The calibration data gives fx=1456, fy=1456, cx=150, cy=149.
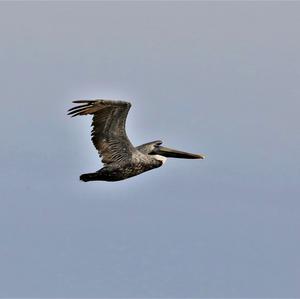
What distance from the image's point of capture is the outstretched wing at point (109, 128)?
30031mm

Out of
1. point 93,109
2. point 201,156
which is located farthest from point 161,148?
point 93,109

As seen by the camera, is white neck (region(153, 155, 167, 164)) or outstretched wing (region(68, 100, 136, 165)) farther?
white neck (region(153, 155, 167, 164))

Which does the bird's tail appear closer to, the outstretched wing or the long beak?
the outstretched wing

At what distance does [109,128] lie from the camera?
101 ft

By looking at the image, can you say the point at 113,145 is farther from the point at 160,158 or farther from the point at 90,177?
the point at 160,158

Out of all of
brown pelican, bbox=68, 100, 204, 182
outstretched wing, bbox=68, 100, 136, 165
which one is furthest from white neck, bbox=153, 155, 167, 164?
outstretched wing, bbox=68, 100, 136, 165

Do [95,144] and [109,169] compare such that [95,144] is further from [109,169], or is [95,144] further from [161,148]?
[161,148]

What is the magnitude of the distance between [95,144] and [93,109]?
1.28 meters

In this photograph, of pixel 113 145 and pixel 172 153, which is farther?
pixel 172 153

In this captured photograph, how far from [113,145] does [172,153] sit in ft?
9.91

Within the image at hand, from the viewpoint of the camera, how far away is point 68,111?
1176 inches

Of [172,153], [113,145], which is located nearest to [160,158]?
[172,153]

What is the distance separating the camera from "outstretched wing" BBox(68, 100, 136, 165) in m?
30.0

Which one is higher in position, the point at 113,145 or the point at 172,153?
the point at 172,153
